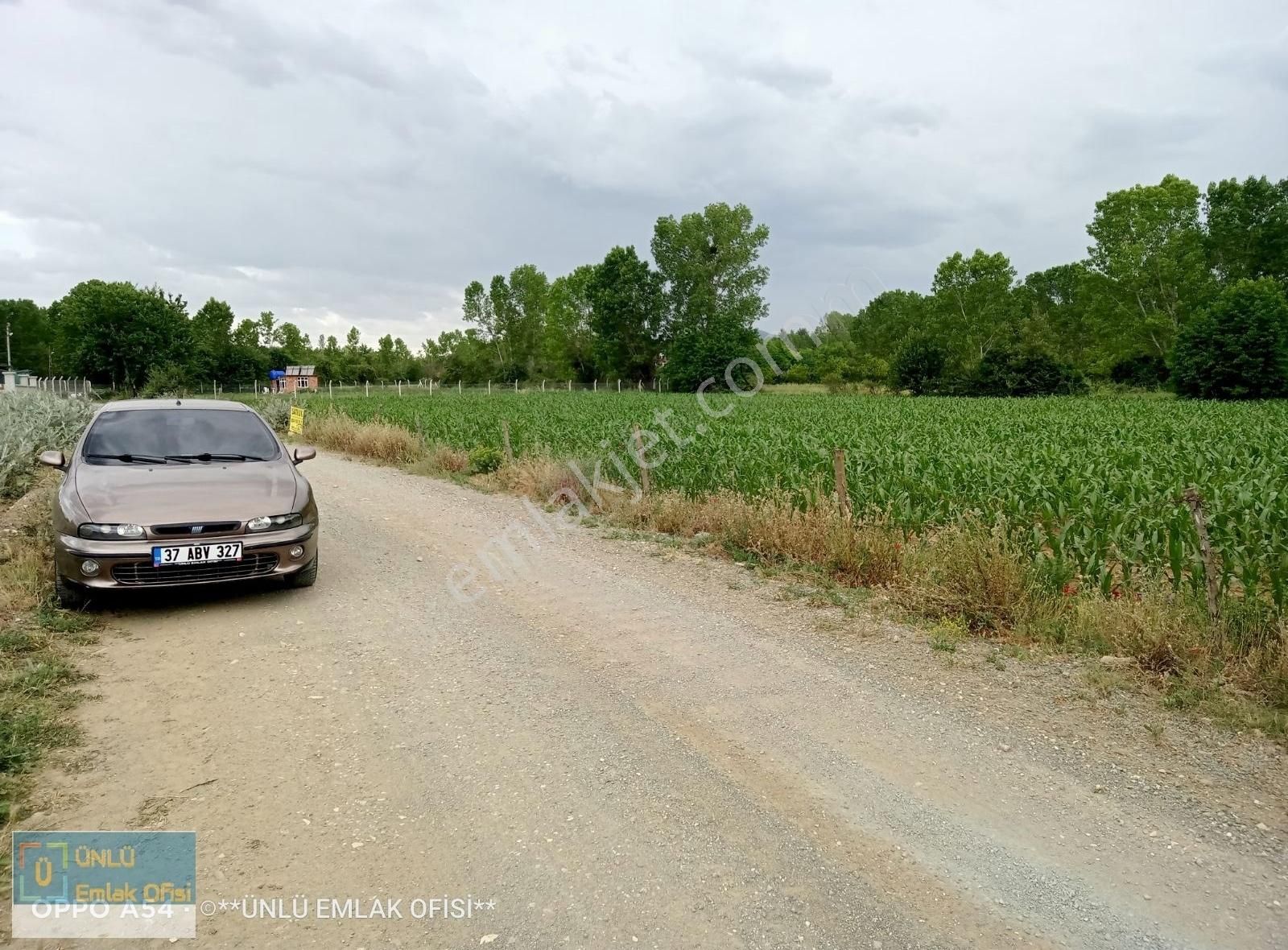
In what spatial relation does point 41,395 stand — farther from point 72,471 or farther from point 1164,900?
point 1164,900

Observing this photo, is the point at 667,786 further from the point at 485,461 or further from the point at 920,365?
the point at 920,365

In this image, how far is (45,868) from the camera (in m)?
2.91

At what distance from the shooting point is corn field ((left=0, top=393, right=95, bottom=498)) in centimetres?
1176

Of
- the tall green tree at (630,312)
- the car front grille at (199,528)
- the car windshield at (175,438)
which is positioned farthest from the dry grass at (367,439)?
the tall green tree at (630,312)

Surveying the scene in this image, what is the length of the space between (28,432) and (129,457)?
1030 cm

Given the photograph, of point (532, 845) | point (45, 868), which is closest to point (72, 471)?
point (45, 868)

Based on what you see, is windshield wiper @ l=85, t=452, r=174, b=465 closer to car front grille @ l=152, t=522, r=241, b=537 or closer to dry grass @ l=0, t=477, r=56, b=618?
dry grass @ l=0, t=477, r=56, b=618

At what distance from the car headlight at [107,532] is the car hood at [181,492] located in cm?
5

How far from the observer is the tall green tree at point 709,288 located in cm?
5909

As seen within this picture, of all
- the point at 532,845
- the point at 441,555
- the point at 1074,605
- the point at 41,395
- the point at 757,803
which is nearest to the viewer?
the point at 532,845

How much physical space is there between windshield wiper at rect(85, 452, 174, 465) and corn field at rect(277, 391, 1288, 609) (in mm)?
6262

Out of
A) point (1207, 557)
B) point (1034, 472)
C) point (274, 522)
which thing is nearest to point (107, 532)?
point (274, 522)

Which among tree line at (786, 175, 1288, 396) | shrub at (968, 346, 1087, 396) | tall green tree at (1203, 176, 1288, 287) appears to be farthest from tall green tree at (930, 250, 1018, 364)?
tall green tree at (1203, 176, 1288, 287)

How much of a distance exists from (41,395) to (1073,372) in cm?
4948
